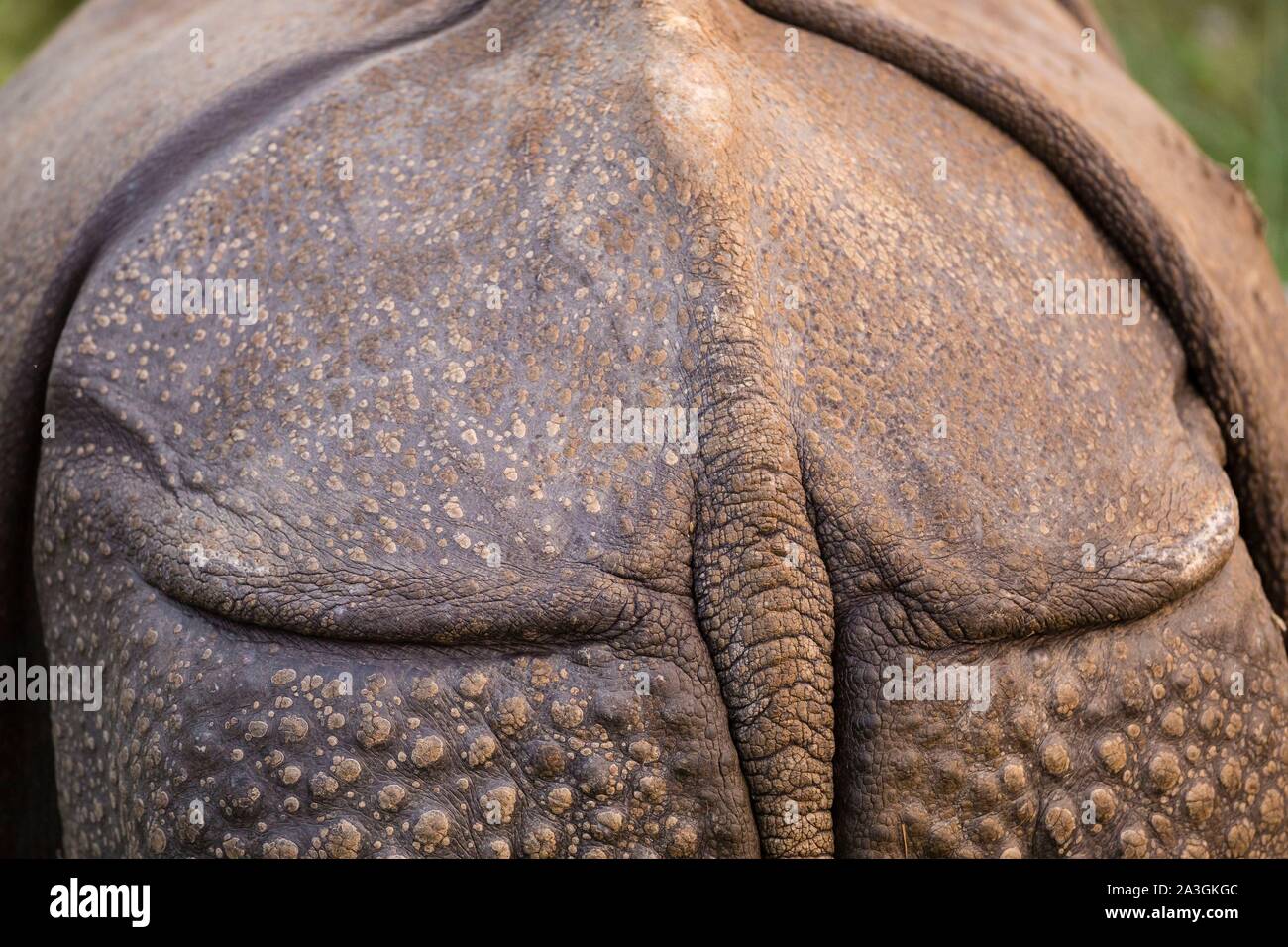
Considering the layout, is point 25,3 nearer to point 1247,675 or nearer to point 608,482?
point 608,482

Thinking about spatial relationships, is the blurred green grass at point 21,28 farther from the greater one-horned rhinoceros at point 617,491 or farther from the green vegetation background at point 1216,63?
the greater one-horned rhinoceros at point 617,491

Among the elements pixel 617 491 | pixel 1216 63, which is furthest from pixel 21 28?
pixel 1216 63

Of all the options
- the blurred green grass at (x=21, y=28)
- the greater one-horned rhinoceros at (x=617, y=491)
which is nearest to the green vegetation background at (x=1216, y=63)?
the blurred green grass at (x=21, y=28)

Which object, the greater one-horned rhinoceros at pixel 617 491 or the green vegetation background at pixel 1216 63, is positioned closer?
the greater one-horned rhinoceros at pixel 617 491

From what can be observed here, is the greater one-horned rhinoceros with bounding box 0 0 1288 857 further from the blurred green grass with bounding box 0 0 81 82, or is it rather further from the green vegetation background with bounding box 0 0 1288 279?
the blurred green grass with bounding box 0 0 81 82
